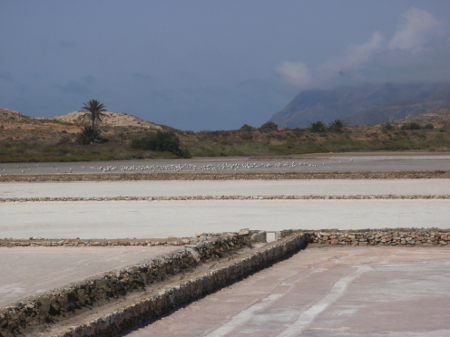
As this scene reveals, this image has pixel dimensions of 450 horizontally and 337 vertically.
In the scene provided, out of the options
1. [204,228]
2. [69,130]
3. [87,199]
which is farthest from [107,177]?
[69,130]

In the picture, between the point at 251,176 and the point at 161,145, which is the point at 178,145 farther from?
the point at 251,176

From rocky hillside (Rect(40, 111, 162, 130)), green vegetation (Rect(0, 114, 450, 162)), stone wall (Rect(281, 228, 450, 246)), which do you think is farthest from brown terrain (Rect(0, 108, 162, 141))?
stone wall (Rect(281, 228, 450, 246))

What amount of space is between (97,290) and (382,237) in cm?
628

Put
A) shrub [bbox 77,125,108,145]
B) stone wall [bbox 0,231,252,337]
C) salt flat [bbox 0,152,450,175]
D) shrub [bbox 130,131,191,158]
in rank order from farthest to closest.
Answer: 1. shrub [bbox 77,125,108,145]
2. shrub [bbox 130,131,191,158]
3. salt flat [bbox 0,152,450,175]
4. stone wall [bbox 0,231,252,337]

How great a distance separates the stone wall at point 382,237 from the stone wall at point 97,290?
8.59ft

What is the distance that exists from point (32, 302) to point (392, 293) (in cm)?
423

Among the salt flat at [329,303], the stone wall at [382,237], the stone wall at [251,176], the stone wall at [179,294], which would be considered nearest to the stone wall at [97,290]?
the stone wall at [179,294]

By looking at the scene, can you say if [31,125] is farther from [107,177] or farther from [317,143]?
[107,177]

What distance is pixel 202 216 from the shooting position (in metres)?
16.1

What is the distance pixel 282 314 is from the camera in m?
6.91

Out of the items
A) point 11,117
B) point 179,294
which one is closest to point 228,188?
point 179,294

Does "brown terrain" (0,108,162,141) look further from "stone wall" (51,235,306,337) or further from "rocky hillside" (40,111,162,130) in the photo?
"stone wall" (51,235,306,337)

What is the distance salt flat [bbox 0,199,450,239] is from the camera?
45.0 ft

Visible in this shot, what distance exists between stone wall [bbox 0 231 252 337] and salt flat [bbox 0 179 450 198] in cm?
1360
